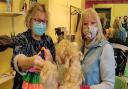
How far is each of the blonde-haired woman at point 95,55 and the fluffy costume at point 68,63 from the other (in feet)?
0.68

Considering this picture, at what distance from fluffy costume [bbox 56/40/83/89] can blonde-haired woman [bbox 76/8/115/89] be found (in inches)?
8.1

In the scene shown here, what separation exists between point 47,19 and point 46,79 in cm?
57

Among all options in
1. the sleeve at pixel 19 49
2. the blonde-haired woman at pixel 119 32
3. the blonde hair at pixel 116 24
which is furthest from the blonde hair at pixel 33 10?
the blonde hair at pixel 116 24

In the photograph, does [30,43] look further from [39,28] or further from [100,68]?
[100,68]

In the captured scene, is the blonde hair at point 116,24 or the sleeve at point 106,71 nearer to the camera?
the sleeve at point 106,71

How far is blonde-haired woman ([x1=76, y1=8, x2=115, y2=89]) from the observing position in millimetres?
1457

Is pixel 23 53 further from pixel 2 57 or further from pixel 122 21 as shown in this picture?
pixel 122 21

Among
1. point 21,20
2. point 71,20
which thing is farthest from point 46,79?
point 71,20

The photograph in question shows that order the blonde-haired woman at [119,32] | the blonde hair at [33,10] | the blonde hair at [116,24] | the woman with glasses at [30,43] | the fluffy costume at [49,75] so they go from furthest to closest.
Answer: the blonde hair at [116,24]
the blonde-haired woman at [119,32]
the blonde hair at [33,10]
the woman with glasses at [30,43]
the fluffy costume at [49,75]

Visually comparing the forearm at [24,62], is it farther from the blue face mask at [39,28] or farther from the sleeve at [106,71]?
the sleeve at [106,71]

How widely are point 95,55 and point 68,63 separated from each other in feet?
1.13

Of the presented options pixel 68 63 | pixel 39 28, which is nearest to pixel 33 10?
pixel 39 28

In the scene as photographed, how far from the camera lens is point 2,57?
285 centimetres

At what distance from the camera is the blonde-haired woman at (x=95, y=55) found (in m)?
1.46
